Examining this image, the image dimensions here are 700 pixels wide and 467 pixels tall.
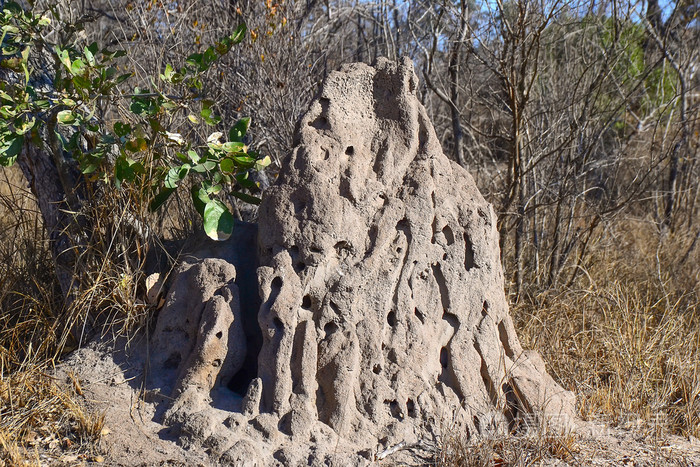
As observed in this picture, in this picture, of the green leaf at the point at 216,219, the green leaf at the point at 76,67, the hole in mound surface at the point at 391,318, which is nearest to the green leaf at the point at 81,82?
the green leaf at the point at 76,67

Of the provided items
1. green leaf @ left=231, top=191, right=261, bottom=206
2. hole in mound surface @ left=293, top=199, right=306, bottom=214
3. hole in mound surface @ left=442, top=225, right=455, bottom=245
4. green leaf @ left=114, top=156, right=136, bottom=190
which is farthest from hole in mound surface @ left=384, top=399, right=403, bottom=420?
green leaf @ left=114, top=156, right=136, bottom=190

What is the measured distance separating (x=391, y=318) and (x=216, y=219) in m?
0.95

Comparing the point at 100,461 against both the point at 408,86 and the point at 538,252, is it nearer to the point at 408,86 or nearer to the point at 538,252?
the point at 408,86

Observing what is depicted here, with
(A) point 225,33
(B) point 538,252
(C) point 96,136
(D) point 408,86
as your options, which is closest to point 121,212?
(C) point 96,136

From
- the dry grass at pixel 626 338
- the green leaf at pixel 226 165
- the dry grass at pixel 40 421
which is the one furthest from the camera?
the dry grass at pixel 626 338

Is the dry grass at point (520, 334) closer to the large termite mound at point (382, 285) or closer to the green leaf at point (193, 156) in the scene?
the large termite mound at point (382, 285)

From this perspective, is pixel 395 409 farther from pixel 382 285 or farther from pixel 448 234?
pixel 448 234

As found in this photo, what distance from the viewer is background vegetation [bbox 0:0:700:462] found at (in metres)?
3.77

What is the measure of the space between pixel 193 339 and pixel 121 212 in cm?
82

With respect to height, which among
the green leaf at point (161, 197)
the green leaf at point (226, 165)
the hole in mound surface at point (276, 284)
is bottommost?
the hole in mound surface at point (276, 284)

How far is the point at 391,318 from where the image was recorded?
3447mm

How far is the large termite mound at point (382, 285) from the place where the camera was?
3.25 metres

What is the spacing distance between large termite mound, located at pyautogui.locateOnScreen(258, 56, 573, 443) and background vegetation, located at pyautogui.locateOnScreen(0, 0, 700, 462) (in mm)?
513

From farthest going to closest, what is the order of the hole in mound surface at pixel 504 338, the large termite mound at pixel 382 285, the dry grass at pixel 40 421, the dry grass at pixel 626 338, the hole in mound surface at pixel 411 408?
1. the dry grass at pixel 626 338
2. the hole in mound surface at pixel 504 338
3. the hole in mound surface at pixel 411 408
4. the large termite mound at pixel 382 285
5. the dry grass at pixel 40 421
